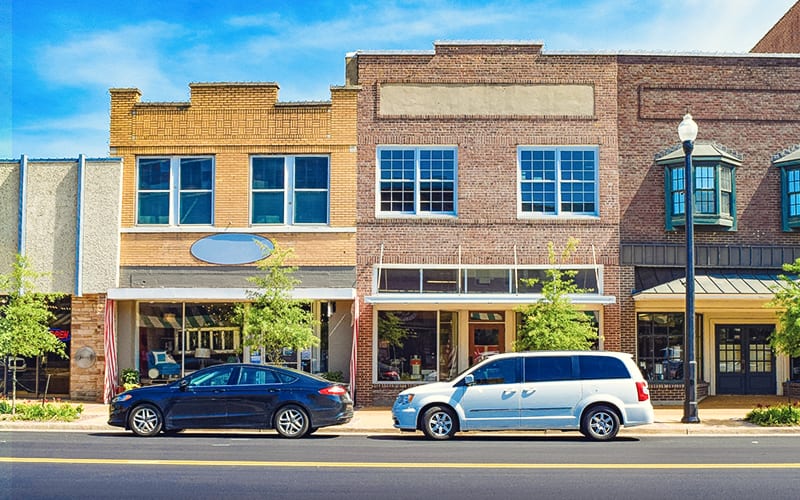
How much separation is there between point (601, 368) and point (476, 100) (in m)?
9.21

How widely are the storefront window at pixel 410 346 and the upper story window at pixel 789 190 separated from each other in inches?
351

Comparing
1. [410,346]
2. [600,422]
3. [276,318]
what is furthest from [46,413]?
[600,422]

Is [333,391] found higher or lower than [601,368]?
lower

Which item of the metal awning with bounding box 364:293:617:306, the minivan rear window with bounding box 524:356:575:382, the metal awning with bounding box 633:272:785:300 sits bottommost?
the minivan rear window with bounding box 524:356:575:382

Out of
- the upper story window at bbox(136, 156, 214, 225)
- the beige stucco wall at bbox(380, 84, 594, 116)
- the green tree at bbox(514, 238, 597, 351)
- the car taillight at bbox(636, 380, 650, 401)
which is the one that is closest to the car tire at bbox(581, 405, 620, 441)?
the car taillight at bbox(636, 380, 650, 401)

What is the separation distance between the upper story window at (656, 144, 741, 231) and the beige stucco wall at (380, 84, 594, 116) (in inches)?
98.9

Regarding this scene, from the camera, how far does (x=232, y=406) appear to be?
16766 mm

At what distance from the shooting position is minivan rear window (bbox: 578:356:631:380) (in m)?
16.7

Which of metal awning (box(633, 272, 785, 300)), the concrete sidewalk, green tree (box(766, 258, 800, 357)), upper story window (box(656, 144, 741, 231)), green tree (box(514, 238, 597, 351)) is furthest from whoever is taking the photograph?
upper story window (box(656, 144, 741, 231))

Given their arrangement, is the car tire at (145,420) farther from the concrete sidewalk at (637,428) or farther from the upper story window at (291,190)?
the upper story window at (291,190)

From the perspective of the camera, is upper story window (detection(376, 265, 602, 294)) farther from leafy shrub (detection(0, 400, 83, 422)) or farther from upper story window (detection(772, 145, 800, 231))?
leafy shrub (detection(0, 400, 83, 422))

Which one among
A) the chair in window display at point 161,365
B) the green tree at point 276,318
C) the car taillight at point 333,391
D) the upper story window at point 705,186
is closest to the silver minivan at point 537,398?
the car taillight at point 333,391

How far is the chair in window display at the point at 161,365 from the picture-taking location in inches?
940

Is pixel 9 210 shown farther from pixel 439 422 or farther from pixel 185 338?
pixel 439 422
